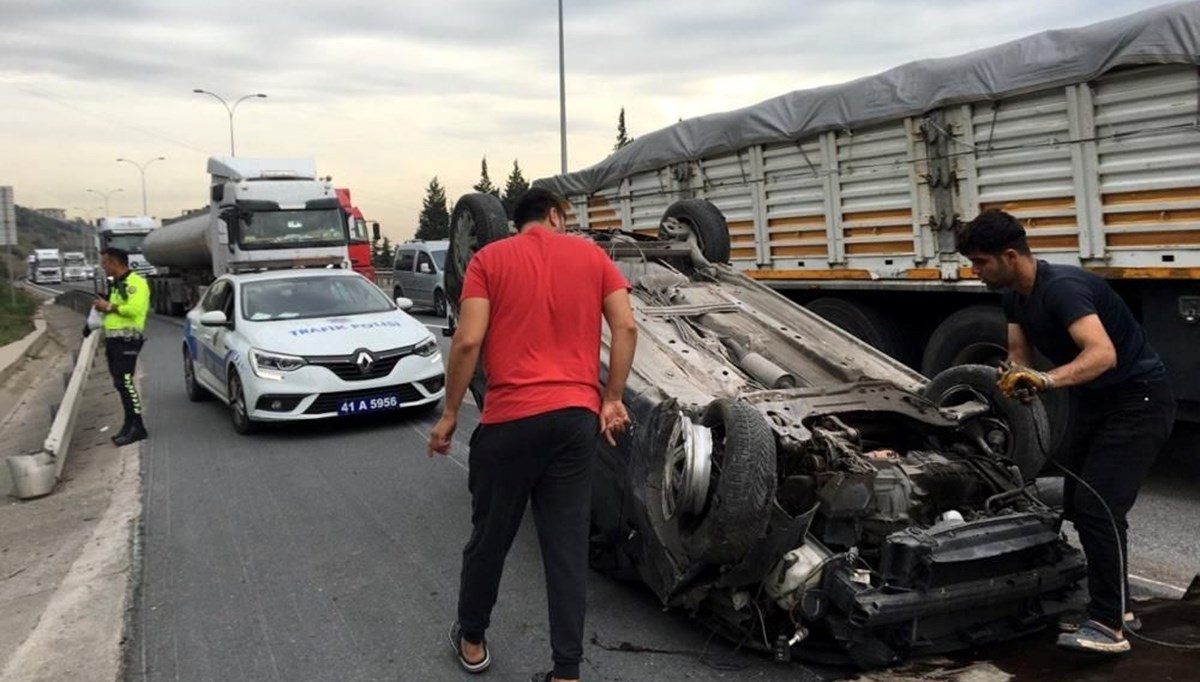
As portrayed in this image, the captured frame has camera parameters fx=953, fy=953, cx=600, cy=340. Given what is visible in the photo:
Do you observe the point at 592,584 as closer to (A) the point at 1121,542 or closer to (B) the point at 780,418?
(B) the point at 780,418

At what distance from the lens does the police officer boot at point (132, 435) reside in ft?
28.8

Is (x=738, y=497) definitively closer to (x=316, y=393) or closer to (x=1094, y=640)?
(x=1094, y=640)

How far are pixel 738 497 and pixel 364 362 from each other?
18.3ft

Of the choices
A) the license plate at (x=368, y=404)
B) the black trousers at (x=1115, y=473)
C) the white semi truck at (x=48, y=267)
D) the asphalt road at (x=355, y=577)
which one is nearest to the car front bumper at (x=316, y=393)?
the license plate at (x=368, y=404)

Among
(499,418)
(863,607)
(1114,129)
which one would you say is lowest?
(863,607)

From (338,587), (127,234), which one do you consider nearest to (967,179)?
(338,587)

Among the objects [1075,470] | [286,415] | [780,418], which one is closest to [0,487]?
[286,415]

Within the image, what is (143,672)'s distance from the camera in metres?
3.83

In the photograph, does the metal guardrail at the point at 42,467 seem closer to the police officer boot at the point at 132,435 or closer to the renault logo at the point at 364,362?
the police officer boot at the point at 132,435

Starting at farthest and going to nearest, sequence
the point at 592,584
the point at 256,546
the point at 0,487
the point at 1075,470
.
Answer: the point at 0,487 → the point at 256,546 → the point at 592,584 → the point at 1075,470

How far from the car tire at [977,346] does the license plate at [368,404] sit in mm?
4579

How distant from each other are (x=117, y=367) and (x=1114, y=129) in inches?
322

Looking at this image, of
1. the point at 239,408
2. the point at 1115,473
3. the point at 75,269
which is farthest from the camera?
the point at 75,269

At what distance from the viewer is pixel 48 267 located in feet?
254
